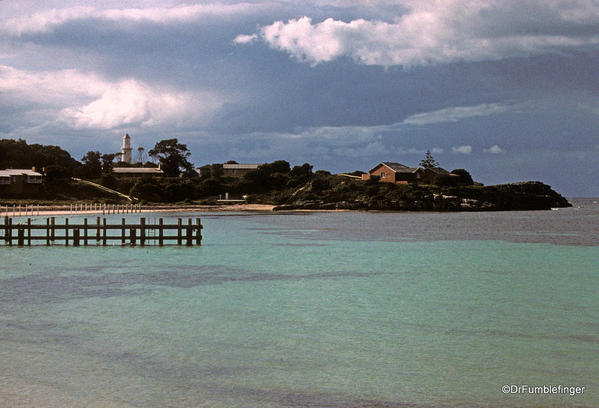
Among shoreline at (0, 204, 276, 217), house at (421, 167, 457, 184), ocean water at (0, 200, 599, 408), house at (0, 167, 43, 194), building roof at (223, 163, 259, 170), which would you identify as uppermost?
building roof at (223, 163, 259, 170)

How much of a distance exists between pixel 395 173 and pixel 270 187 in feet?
127

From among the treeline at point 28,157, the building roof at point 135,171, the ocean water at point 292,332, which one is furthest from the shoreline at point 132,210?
the ocean water at point 292,332

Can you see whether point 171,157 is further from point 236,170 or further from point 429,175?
point 429,175

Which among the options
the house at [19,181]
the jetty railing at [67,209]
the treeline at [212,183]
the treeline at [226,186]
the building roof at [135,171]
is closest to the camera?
the jetty railing at [67,209]

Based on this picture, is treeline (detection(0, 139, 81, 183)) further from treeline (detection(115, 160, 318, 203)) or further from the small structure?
the small structure

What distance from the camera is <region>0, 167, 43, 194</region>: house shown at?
427 ft

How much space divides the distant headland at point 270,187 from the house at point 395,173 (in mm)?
261

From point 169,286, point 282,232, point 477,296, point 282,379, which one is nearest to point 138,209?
point 282,232

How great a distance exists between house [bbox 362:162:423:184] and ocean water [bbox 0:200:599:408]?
107 meters

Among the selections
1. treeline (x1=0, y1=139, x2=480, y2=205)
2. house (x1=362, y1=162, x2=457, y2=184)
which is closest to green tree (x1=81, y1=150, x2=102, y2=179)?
treeline (x1=0, y1=139, x2=480, y2=205)

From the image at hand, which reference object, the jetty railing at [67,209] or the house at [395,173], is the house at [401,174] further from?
the jetty railing at [67,209]

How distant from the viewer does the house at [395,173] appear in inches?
5743

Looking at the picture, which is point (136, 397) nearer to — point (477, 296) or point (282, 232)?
point (477, 296)

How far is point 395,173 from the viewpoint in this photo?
145 metres
